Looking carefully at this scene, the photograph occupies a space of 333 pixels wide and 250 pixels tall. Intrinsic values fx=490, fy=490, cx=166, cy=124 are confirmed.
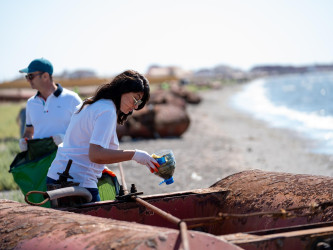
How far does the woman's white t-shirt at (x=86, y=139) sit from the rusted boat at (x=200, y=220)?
0.29 m

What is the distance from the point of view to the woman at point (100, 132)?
3.20m

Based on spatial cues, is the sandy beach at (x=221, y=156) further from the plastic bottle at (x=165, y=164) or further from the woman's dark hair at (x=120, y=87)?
the woman's dark hair at (x=120, y=87)

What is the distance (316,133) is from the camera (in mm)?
19688

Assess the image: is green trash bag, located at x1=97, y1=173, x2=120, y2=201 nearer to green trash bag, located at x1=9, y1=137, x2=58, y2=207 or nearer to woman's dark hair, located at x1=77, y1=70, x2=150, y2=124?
green trash bag, located at x1=9, y1=137, x2=58, y2=207

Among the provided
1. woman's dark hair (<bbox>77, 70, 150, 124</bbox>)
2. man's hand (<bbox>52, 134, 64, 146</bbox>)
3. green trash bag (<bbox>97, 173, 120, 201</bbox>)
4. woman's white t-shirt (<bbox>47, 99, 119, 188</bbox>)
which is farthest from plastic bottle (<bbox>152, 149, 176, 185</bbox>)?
man's hand (<bbox>52, 134, 64, 146</bbox>)

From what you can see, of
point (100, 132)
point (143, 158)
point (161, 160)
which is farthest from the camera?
point (161, 160)

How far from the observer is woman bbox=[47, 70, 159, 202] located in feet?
10.5

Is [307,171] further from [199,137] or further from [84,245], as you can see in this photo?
[84,245]

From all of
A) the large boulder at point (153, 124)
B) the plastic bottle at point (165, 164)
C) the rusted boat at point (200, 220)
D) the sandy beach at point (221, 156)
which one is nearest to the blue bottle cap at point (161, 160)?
the plastic bottle at point (165, 164)

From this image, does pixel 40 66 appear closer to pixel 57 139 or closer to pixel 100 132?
pixel 57 139

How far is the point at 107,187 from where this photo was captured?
4129 mm

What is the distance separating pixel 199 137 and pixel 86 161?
1354 cm

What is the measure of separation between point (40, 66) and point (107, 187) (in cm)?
140

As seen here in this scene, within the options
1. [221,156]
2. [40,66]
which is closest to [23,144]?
[40,66]
